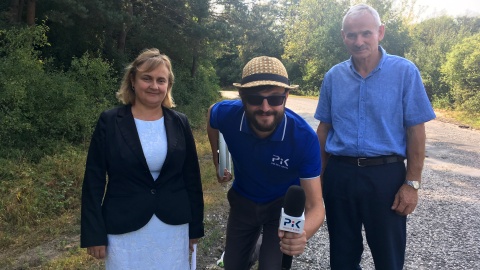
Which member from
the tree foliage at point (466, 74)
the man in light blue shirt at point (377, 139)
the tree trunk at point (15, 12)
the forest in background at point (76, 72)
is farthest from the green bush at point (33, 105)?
the tree foliage at point (466, 74)

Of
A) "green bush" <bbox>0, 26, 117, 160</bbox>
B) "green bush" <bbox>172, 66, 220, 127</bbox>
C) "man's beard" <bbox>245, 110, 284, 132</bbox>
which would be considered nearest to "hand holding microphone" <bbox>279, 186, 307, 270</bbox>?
"man's beard" <bbox>245, 110, 284, 132</bbox>

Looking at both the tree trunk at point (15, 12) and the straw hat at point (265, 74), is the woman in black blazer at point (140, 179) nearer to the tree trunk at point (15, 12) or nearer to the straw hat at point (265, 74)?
the straw hat at point (265, 74)

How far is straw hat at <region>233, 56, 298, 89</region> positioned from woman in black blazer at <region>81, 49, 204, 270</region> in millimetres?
585

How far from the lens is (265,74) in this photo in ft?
8.63

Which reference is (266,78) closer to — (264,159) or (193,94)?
(264,159)

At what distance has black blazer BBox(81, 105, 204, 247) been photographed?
2.51 m

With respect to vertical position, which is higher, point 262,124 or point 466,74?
point 466,74

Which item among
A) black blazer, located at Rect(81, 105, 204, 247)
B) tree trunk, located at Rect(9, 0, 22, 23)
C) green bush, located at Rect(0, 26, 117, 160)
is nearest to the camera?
black blazer, located at Rect(81, 105, 204, 247)

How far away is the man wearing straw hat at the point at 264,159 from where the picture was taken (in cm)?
262

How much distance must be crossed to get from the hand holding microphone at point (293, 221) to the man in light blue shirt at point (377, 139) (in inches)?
48.7

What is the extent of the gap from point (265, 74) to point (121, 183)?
122cm

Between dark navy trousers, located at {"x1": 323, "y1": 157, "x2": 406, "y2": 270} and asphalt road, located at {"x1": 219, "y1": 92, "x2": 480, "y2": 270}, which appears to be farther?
asphalt road, located at {"x1": 219, "y1": 92, "x2": 480, "y2": 270}

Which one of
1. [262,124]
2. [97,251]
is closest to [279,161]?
[262,124]

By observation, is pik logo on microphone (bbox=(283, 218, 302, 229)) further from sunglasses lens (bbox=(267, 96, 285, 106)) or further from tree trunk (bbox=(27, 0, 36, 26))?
tree trunk (bbox=(27, 0, 36, 26))
